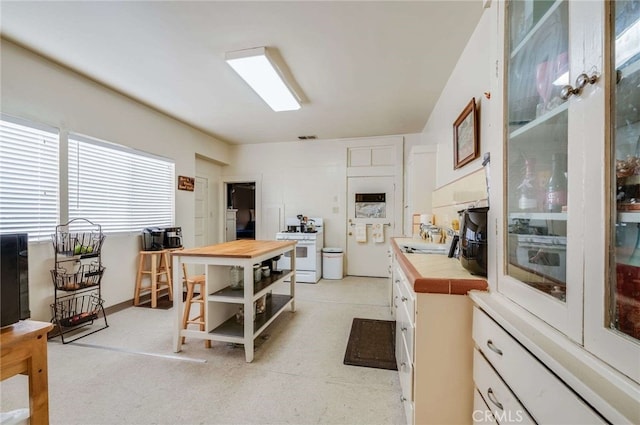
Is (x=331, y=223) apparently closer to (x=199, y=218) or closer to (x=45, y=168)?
(x=199, y=218)

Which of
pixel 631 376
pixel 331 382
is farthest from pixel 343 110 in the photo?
pixel 631 376

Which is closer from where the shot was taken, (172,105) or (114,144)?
(114,144)

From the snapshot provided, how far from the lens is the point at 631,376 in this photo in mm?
465

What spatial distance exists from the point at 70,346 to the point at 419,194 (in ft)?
13.4

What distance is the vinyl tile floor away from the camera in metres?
1.53

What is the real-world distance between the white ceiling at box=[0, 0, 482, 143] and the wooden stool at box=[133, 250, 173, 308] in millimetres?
2137

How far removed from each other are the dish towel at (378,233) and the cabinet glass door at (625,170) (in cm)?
444

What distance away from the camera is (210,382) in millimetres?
1817

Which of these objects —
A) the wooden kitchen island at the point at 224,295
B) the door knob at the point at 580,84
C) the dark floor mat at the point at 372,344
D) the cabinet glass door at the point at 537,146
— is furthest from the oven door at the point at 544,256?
the wooden kitchen island at the point at 224,295

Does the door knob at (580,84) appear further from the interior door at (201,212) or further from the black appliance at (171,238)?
the interior door at (201,212)

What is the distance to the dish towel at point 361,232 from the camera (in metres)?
5.00

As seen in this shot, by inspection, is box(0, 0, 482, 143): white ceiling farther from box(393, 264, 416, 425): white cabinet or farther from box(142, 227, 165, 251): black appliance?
box(393, 264, 416, 425): white cabinet

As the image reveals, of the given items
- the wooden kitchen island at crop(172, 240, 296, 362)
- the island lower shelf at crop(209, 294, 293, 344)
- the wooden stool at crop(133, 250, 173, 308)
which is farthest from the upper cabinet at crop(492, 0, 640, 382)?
the wooden stool at crop(133, 250, 173, 308)

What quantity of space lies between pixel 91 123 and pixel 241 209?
11.0 ft
